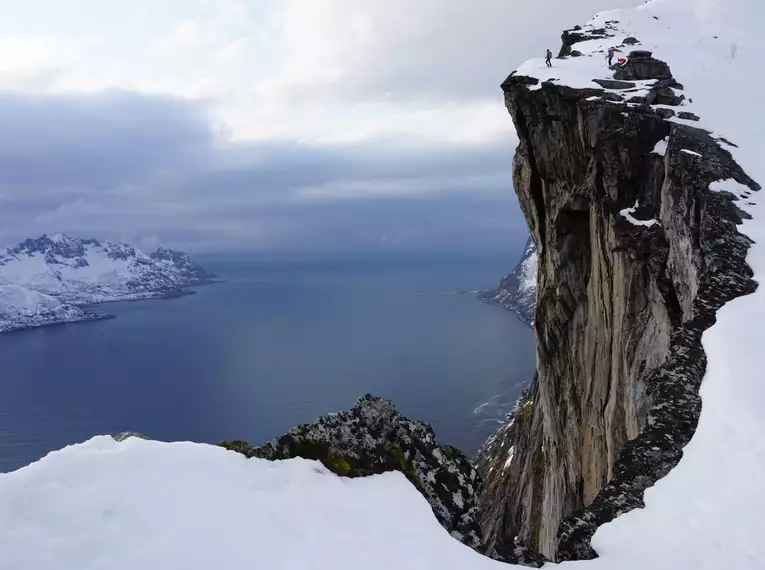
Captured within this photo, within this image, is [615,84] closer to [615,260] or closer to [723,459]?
[615,260]

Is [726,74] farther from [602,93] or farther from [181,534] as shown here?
[181,534]

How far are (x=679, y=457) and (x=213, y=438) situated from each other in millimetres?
123732

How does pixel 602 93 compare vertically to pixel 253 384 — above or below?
above

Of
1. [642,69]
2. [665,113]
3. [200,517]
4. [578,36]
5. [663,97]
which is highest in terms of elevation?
[578,36]

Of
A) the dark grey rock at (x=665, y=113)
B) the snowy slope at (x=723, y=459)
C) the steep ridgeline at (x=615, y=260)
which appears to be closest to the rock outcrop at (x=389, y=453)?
the steep ridgeline at (x=615, y=260)

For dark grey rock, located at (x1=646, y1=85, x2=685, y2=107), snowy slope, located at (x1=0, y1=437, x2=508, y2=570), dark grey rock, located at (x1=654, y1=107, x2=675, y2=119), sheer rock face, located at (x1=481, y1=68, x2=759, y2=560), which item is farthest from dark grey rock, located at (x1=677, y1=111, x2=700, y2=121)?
snowy slope, located at (x1=0, y1=437, x2=508, y2=570)

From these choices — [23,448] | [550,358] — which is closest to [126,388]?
[23,448]

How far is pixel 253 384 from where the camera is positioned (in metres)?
158

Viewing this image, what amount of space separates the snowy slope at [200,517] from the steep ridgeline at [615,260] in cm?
232

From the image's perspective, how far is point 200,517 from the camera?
8.31m

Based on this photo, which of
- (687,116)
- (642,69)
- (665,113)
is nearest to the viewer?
(687,116)

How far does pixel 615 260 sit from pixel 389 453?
61.3 ft

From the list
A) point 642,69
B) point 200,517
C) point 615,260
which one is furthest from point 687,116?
point 200,517

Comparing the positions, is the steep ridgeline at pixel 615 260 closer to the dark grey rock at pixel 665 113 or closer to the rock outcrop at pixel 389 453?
the dark grey rock at pixel 665 113
